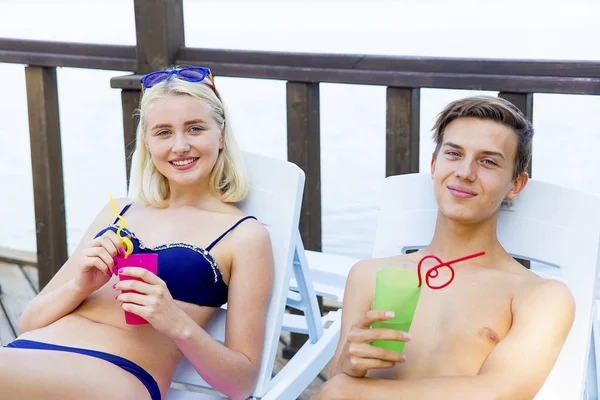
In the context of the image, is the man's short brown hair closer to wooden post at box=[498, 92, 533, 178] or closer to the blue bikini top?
wooden post at box=[498, 92, 533, 178]

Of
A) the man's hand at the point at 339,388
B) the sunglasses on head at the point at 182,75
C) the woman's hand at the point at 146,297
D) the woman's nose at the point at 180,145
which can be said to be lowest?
the man's hand at the point at 339,388

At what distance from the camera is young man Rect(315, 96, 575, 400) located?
5.35 feet

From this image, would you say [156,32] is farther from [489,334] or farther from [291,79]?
[489,334]

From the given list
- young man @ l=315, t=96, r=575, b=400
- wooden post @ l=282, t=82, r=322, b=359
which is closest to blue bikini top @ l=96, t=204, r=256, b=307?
young man @ l=315, t=96, r=575, b=400

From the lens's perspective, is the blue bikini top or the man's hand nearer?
the man's hand

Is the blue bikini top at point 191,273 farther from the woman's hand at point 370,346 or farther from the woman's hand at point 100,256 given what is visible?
the woman's hand at point 370,346

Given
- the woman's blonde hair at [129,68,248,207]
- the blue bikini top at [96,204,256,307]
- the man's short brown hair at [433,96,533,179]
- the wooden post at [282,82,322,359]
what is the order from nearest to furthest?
the man's short brown hair at [433,96,533,179]
the blue bikini top at [96,204,256,307]
the woman's blonde hair at [129,68,248,207]
the wooden post at [282,82,322,359]

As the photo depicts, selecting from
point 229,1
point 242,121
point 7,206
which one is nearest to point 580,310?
point 7,206

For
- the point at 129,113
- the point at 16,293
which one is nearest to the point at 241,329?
the point at 129,113

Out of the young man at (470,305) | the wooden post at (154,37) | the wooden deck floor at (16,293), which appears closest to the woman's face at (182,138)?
the young man at (470,305)

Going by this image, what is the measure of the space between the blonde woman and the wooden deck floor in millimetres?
1015

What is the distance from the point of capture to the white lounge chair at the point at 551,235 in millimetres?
1846

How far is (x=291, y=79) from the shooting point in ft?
9.61

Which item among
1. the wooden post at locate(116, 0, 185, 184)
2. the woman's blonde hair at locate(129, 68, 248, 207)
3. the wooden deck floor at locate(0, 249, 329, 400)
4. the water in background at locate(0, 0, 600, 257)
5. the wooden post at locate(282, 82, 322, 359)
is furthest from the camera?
the water in background at locate(0, 0, 600, 257)
